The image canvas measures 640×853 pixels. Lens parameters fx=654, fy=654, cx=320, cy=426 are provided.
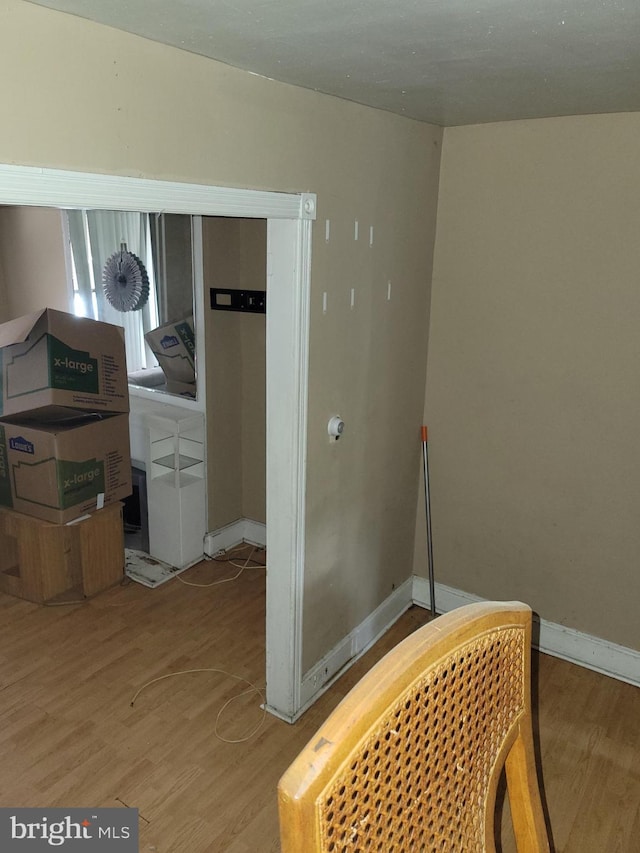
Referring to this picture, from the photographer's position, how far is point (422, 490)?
10.6 feet

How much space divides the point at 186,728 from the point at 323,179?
209 centimetres

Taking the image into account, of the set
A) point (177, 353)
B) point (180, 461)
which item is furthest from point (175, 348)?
point (180, 461)

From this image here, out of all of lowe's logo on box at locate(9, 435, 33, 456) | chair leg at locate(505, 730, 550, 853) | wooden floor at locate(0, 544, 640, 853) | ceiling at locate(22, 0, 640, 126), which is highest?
ceiling at locate(22, 0, 640, 126)

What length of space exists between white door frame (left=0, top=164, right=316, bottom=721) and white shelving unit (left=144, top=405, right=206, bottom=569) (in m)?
1.22

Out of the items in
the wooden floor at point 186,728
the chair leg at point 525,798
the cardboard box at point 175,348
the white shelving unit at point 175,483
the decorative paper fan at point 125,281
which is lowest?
the wooden floor at point 186,728

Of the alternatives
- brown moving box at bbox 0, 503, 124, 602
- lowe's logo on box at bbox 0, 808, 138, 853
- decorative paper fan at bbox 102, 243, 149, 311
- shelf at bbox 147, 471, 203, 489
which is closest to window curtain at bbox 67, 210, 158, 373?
decorative paper fan at bbox 102, 243, 149, 311

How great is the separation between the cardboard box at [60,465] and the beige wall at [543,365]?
5.41ft

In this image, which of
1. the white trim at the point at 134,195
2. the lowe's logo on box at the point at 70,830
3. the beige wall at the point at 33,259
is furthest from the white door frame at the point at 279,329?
the beige wall at the point at 33,259

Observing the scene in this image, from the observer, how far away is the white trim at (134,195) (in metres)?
1.35

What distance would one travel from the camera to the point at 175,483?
359 centimetres

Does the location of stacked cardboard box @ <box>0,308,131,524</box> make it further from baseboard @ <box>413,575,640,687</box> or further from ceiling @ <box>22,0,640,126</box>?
baseboard @ <box>413,575,640,687</box>

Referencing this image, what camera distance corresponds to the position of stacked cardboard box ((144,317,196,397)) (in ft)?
11.8

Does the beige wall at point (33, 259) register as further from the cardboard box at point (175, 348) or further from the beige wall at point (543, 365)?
the beige wall at point (543, 365)

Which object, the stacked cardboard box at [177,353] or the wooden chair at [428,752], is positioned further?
the stacked cardboard box at [177,353]
